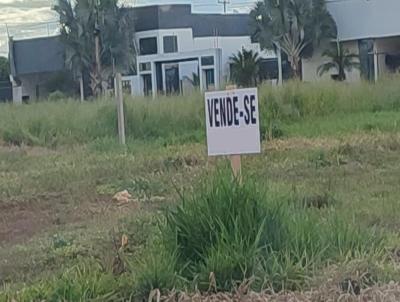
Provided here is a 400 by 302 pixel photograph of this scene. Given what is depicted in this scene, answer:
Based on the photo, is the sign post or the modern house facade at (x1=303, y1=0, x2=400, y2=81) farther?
the modern house facade at (x1=303, y1=0, x2=400, y2=81)

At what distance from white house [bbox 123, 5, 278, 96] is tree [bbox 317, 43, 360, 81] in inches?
212

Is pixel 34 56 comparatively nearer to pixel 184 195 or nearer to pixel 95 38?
pixel 95 38

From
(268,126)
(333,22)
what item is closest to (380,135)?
(268,126)

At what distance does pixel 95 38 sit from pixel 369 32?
16.4m

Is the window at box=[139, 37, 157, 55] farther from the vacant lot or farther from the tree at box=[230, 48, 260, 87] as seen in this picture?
the vacant lot

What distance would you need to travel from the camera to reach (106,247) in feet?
26.7

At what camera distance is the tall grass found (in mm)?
24344

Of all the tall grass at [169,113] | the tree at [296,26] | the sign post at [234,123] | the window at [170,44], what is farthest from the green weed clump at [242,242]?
the window at [170,44]

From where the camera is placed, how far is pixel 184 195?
6.88 meters

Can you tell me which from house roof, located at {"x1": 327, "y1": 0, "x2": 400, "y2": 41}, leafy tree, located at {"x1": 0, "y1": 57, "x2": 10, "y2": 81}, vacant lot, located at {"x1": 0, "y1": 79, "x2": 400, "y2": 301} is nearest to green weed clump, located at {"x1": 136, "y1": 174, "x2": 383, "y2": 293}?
vacant lot, located at {"x1": 0, "y1": 79, "x2": 400, "y2": 301}

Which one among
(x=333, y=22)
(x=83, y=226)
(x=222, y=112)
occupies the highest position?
(x=333, y=22)

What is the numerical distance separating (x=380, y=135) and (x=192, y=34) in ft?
156

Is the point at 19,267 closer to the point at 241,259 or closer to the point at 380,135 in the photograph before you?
the point at 241,259

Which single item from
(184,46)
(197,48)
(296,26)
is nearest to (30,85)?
(184,46)
